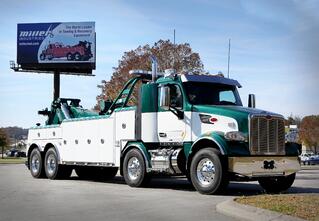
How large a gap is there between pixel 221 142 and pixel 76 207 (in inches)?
154

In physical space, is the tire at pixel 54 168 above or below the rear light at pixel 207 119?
below

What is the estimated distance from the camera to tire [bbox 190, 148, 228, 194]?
42.5 ft

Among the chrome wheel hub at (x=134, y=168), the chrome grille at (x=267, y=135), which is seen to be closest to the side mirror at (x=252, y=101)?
the chrome grille at (x=267, y=135)

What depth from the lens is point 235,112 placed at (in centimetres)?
1358

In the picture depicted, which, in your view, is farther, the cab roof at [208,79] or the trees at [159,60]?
the trees at [159,60]

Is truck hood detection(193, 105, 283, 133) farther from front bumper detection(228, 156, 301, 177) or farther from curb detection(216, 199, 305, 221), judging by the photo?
curb detection(216, 199, 305, 221)

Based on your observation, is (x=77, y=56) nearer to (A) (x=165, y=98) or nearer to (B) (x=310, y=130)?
(B) (x=310, y=130)

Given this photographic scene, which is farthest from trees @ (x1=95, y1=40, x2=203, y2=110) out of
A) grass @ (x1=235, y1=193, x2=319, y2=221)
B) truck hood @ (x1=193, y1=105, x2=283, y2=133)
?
grass @ (x1=235, y1=193, x2=319, y2=221)

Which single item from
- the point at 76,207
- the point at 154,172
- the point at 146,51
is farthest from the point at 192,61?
the point at 76,207

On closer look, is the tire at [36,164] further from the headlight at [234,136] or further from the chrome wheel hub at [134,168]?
the headlight at [234,136]

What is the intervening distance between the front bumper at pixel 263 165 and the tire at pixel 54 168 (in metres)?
8.39

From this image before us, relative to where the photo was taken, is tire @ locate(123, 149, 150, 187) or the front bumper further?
tire @ locate(123, 149, 150, 187)

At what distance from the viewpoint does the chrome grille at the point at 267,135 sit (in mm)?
13387

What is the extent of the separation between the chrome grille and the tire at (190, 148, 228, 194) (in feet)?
3.00
